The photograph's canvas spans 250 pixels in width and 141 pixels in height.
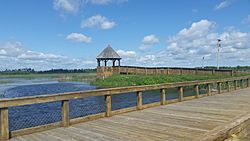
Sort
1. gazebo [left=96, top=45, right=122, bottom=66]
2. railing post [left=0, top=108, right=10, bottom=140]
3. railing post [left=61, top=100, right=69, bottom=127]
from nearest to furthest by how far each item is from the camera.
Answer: railing post [left=0, top=108, right=10, bottom=140] → railing post [left=61, top=100, right=69, bottom=127] → gazebo [left=96, top=45, right=122, bottom=66]

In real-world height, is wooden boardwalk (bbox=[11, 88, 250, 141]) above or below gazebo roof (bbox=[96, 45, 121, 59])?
below

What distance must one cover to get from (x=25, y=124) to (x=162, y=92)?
7061mm

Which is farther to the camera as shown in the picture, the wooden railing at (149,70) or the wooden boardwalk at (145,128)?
the wooden railing at (149,70)

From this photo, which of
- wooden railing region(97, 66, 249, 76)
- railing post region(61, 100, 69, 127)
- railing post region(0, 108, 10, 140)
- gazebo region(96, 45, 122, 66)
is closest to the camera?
railing post region(0, 108, 10, 140)

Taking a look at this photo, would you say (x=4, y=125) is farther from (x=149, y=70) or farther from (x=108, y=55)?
(x=149, y=70)

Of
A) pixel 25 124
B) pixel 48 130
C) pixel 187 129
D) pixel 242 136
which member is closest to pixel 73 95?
pixel 48 130

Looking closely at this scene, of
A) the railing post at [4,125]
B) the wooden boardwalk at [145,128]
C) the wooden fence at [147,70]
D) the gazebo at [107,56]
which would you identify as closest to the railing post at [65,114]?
the wooden boardwalk at [145,128]

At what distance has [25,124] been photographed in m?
13.3

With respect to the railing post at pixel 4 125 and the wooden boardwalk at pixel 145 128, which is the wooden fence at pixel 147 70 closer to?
the wooden boardwalk at pixel 145 128

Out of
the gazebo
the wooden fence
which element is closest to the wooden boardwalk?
the wooden fence

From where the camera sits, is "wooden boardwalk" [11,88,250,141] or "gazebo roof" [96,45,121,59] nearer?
"wooden boardwalk" [11,88,250,141]

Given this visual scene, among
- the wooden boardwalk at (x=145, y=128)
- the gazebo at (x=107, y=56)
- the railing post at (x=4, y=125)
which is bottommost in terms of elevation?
the wooden boardwalk at (x=145, y=128)

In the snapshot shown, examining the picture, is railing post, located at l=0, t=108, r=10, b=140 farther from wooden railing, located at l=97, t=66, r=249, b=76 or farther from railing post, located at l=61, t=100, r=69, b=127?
wooden railing, located at l=97, t=66, r=249, b=76

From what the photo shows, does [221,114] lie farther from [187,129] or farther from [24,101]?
[24,101]
